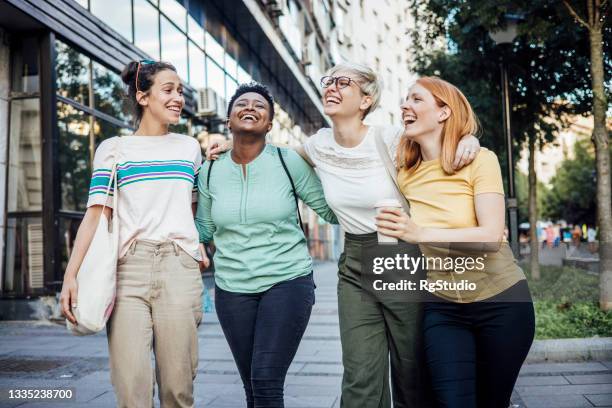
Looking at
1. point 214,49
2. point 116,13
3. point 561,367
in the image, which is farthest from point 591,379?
point 214,49

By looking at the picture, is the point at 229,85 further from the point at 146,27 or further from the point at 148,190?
the point at 148,190

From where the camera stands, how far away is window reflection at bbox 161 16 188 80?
13344mm

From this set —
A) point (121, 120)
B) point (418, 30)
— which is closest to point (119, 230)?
point (121, 120)

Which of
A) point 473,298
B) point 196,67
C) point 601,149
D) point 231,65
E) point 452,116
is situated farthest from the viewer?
point 231,65

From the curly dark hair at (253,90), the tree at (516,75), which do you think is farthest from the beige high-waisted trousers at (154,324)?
the tree at (516,75)

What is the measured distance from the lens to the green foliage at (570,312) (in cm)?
676

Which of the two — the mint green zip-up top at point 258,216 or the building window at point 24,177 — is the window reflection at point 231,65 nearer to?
the building window at point 24,177

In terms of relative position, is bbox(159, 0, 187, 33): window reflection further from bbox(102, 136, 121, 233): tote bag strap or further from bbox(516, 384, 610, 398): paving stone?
bbox(102, 136, 121, 233): tote bag strap

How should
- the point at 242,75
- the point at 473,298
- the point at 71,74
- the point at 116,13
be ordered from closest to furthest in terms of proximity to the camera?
the point at 473,298, the point at 71,74, the point at 116,13, the point at 242,75

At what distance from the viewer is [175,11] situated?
14.0 meters

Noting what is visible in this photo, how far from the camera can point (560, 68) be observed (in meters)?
12.6

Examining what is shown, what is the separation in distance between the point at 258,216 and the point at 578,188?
163 ft

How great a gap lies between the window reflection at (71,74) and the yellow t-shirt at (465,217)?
8.37m

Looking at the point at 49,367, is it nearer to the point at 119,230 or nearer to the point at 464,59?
the point at 119,230
